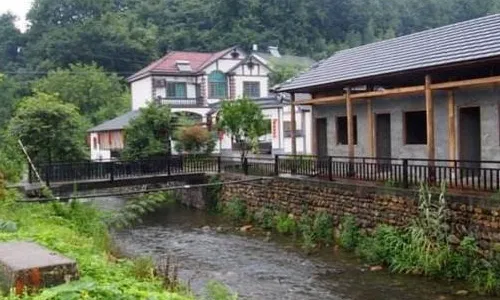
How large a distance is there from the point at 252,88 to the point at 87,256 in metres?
38.8

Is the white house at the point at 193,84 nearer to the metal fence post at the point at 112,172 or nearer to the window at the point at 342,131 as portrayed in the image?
the metal fence post at the point at 112,172

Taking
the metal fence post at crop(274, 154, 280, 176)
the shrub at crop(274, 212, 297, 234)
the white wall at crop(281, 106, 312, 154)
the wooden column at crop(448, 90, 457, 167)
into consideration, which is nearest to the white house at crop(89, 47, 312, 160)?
the white wall at crop(281, 106, 312, 154)

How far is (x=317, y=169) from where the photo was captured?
59.7 feet

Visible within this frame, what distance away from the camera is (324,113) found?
2108 centimetres

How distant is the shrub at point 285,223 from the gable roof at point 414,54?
4342 millimetres

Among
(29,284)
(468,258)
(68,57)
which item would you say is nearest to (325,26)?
(68,57)

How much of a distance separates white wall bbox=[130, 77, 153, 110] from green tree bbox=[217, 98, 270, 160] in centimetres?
1828

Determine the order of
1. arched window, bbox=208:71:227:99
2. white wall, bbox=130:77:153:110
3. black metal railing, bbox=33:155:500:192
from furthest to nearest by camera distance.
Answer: arched window, bbox=208:71:227:99, white wall, bbox=130:77:153:110, black metal railing, bbox=33:155:500:192

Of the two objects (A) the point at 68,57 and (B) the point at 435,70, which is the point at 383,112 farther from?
(A) the point at 68,57

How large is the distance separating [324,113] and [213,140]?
9.94 m

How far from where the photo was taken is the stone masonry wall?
456 inches

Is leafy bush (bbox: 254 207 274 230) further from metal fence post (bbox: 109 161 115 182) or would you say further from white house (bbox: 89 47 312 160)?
white house (bbox: 89 47 312 160)

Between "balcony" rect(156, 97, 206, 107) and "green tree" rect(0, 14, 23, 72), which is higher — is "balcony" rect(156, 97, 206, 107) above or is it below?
below

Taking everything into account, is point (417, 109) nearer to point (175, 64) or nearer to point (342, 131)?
point (342, 131)
